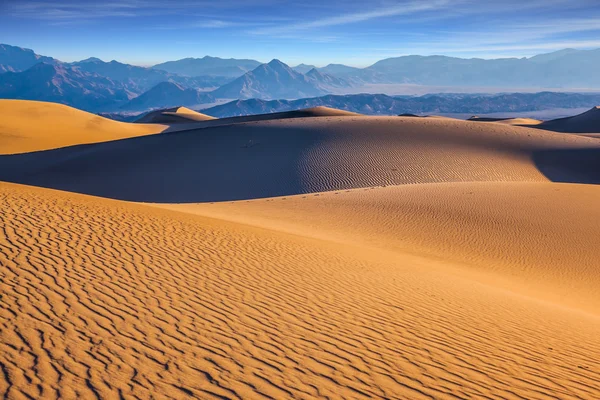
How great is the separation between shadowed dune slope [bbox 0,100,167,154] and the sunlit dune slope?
118ft

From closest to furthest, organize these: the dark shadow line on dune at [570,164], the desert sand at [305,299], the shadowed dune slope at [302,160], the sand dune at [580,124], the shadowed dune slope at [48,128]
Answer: the desert sand at [305,299]
the shadowed dune slope at [302,160]
the dark shadow line on dune at [570,164]
the shadowed dune slope at [48,128]
the sand dune at [580,124]

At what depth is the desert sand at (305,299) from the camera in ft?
15.6

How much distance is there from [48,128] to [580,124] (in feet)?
256

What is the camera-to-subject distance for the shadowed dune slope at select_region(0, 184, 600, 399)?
4.62 m

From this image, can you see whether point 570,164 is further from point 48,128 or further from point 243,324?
point 48,128

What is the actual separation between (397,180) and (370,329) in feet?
71.1

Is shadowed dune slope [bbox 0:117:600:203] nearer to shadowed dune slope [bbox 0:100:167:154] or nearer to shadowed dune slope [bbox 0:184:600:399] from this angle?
shadowed dune slope [bbox 0:100:167:154]

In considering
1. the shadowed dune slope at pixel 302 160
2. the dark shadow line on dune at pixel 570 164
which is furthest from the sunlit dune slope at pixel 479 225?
the dark shadow line on dune at pixel 570 164

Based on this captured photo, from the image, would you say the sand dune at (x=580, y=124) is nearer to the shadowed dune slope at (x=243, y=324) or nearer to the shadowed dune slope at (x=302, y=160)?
the shadowed dune slope at (x=302, y=160)

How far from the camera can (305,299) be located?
734 centimetres

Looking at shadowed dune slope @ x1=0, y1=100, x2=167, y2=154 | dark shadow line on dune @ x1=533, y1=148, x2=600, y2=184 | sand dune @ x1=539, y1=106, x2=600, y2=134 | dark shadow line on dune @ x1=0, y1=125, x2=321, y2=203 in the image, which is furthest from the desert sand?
sand dune @ x1=539, y1=106, x2=600, y2=134

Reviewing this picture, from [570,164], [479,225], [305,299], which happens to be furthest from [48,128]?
[305,299]

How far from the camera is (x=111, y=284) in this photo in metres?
6.74

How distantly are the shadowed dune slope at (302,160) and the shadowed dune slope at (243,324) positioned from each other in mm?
16534
